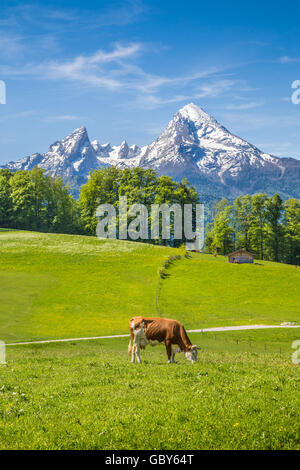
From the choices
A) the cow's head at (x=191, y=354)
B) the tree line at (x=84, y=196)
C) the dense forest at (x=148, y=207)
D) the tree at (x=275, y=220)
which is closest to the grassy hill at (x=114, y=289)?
the tree line at (x=84, y=196)

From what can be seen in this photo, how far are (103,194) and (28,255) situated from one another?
37.5 meters

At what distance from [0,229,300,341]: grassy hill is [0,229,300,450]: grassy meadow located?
21 cm

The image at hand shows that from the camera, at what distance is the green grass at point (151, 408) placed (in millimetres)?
9625

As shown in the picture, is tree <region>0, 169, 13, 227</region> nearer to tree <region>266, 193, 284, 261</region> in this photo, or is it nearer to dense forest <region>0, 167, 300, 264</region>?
dense forest <region>0, 167, 300, 264</region>

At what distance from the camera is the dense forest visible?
107 meters

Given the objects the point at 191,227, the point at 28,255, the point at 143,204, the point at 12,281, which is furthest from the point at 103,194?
the point at 12,281

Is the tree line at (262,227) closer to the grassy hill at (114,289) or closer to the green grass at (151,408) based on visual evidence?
the grassy hill at (114,289)

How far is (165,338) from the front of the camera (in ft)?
67.2

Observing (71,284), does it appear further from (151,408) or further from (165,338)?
(151,408)

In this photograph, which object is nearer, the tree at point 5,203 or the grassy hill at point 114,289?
the grassy hill at point 114,289

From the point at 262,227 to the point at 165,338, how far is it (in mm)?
92461

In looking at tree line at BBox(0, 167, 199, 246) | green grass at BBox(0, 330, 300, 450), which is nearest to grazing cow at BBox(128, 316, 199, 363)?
green grass at BBox(0, 330, 300, 450)

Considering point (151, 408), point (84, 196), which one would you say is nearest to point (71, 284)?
point (84, 196)
